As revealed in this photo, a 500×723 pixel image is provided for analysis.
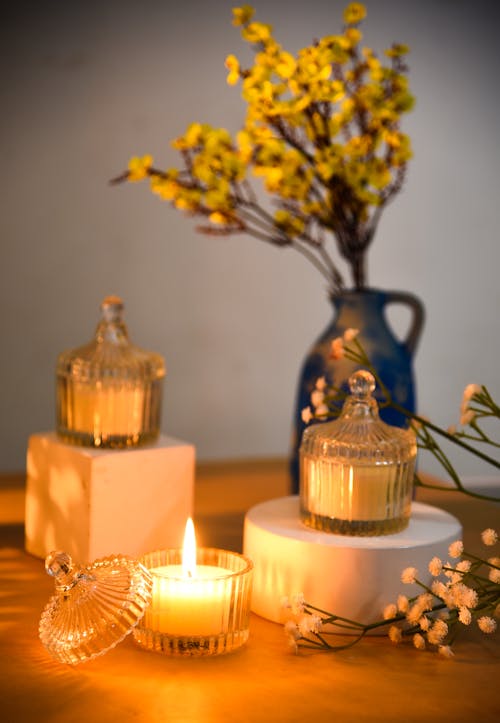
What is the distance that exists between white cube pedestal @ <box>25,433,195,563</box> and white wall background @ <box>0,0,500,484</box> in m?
0.66

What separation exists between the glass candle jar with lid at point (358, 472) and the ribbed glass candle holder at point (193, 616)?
11cm

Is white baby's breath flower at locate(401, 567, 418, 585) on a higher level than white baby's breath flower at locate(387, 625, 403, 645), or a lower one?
higher

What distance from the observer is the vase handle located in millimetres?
1201

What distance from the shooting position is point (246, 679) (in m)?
0.75

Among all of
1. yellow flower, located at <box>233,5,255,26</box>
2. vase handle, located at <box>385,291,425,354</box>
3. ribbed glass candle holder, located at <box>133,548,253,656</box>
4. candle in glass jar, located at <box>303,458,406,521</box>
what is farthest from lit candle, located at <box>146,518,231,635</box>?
yellow flower, located at <box>233,5,255,26</box>

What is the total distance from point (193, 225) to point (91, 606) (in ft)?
3.42

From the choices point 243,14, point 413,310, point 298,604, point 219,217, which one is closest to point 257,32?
point 243,14

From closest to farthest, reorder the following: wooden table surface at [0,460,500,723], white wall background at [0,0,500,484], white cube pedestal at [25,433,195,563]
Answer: wooden table surface at [0,460,500,723] < white cube pedestal at [25,433,195,563] < white wall background at [0,0,500,484]

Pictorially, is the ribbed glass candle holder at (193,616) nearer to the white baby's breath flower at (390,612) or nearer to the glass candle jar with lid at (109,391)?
the white baby's breath flower at (390,612)

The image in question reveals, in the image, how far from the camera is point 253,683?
747 mm

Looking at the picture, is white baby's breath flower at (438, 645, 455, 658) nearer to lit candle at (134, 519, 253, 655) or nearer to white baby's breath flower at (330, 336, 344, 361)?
lit candle at (134, 519, 253, 655)

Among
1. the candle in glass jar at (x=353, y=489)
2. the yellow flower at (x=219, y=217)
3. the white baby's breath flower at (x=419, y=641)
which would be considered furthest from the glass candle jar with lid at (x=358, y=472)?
the yellow flower at (x=219, y=217)

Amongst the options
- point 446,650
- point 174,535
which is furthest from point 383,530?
point 174,535

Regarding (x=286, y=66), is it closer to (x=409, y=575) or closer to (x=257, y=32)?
(x=257, y=32)
